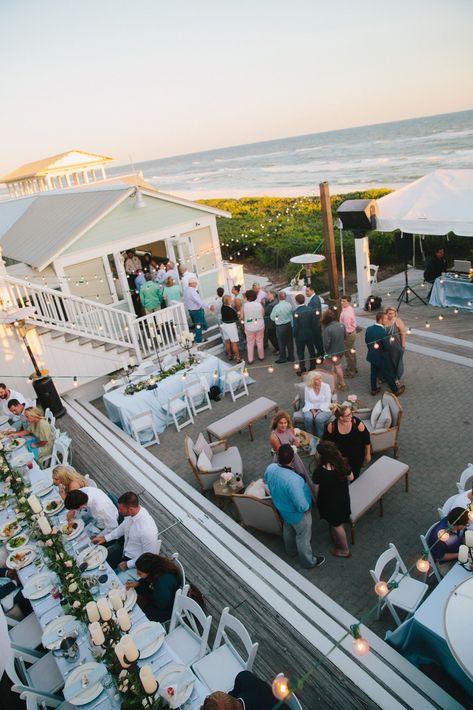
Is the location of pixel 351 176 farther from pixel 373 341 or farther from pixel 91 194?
pixel 373 341

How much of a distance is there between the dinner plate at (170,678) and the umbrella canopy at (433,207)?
33.3 feet

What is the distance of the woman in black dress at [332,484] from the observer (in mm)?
4824

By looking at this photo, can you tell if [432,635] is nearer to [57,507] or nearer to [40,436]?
[57,507]

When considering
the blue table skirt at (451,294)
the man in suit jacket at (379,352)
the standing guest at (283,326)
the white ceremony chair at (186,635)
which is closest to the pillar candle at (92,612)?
the white ceremony chair at (186,635)

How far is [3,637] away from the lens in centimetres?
195

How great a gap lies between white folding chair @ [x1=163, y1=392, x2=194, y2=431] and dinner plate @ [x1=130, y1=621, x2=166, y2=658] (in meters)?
4.93

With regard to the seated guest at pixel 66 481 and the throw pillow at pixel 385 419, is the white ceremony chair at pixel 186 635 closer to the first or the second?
the seated guest at pixel 66 481

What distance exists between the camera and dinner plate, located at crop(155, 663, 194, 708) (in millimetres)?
3158

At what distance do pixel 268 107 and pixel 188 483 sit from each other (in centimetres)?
8729

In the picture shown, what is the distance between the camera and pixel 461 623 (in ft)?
10.6

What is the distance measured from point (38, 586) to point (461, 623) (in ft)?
12.9

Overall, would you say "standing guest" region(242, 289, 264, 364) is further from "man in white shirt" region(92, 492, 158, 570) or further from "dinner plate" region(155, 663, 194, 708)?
"dinner plate" region(155, 663, 194, 708)

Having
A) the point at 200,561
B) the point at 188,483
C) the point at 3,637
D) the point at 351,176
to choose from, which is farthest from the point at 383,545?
the point at 351,176

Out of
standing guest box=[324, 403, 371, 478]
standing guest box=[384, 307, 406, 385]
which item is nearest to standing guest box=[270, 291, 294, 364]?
standing guest box=[384, 307, 406, 385]
